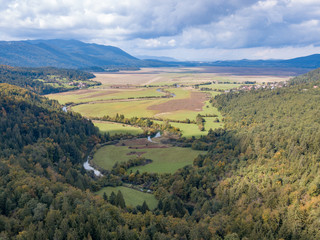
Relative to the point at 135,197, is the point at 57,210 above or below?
above

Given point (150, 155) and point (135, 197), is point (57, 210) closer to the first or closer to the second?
point (135, 197)

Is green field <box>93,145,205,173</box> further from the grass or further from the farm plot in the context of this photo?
the grass

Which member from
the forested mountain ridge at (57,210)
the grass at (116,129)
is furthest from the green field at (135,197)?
the grass at (116,129)

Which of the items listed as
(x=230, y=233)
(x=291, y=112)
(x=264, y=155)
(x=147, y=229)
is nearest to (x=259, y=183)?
(x=264, y=155)

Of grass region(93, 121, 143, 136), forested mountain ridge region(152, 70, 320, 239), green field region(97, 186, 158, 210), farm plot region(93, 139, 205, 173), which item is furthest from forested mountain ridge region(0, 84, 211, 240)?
grass region(93, 121, 143, 136)

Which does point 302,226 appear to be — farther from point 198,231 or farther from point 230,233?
point 198,231

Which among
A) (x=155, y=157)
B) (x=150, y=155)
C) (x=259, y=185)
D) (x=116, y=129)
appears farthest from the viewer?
(x=116, y=129)

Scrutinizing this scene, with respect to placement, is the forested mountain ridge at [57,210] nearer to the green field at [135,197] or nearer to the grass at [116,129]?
the green field at [135,197]

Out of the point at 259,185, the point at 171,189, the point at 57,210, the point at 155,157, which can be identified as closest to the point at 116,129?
the point at 155,157

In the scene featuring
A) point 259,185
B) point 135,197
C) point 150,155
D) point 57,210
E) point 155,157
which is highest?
point 57,210
